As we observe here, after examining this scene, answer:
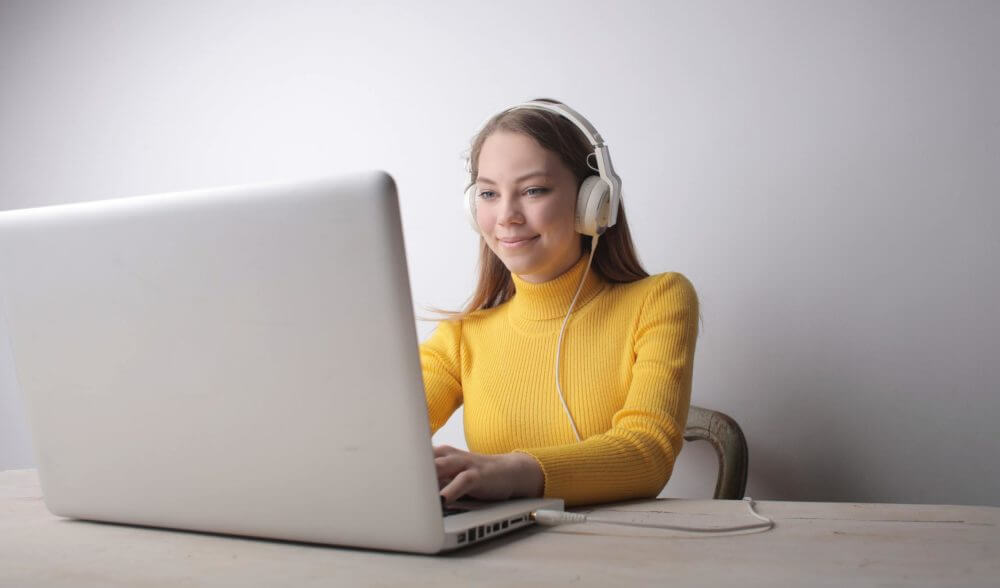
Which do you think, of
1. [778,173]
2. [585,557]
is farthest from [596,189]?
[585,557]

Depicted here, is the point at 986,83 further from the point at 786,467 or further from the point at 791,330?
the point at 786,467

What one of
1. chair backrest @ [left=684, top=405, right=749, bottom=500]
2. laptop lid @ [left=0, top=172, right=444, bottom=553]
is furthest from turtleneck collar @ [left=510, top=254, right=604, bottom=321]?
laptop lid @ [left=0, top=172, right=444, bottom=553]

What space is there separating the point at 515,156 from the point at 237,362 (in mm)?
746

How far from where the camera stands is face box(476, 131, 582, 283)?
1378 millimetres

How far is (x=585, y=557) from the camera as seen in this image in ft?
2.43

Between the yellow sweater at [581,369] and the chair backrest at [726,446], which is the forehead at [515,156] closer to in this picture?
the yellow sweater at [581,369]

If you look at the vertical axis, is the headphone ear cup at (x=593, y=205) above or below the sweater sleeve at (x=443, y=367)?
above

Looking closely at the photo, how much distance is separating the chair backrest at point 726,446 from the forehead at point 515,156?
542mm

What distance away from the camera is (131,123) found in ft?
8.37

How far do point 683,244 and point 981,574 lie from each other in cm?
118

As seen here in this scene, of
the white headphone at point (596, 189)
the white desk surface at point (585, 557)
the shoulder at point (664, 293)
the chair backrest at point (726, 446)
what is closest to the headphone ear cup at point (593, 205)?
the white headphone at point (596, 189)

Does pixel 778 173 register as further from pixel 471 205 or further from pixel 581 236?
pixel 471 205

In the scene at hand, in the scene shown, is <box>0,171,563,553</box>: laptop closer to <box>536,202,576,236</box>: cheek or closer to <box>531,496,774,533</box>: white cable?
<box>531,496,774,533</box>: white cable

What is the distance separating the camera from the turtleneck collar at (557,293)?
4.72ft
